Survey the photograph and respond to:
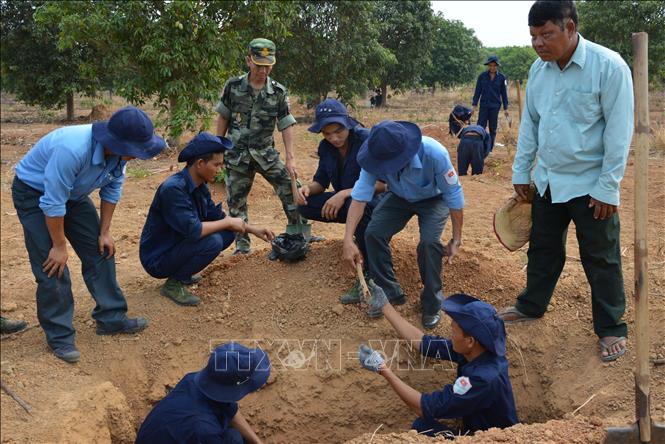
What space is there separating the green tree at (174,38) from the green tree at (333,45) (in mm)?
7005

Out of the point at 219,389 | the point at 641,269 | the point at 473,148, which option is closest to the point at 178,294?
the point at 219,389

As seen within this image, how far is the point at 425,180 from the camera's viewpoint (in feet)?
11.5

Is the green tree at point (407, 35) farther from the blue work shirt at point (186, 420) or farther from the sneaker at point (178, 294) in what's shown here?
the blue work shirt at point (186, 420)

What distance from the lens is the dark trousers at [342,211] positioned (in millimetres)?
4023

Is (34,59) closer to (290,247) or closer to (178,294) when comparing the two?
(178,294)

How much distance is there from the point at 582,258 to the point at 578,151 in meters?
0.59

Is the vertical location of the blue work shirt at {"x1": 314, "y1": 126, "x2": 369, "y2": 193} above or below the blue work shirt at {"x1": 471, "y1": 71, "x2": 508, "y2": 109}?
below

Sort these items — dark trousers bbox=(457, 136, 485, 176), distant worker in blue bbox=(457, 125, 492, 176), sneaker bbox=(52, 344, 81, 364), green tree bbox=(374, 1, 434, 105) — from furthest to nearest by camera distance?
green tree bbox=(374, 1, 434, 105) < dark trousers bbox=(457, 136, 485, 176) < distant worker in blue bbox=(457, 125, 492, 176) < sneaker bbox=(52, 344, 81, 364)

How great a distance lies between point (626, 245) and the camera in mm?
5207

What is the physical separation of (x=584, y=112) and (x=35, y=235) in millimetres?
3015

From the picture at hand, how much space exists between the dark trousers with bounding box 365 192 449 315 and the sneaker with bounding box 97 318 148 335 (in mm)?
1524

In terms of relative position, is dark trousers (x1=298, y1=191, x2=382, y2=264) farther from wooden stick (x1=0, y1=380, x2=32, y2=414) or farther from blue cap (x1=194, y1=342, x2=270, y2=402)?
wooden stick (x1=0, y1=380, x2=32, y2=414)

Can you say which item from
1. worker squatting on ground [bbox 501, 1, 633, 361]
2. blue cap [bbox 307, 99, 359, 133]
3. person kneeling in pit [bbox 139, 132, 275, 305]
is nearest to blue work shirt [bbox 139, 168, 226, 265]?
person kneeling in pit [bbox 139, 132, 275, 305]

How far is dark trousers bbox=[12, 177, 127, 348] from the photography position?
3420 millimetres
